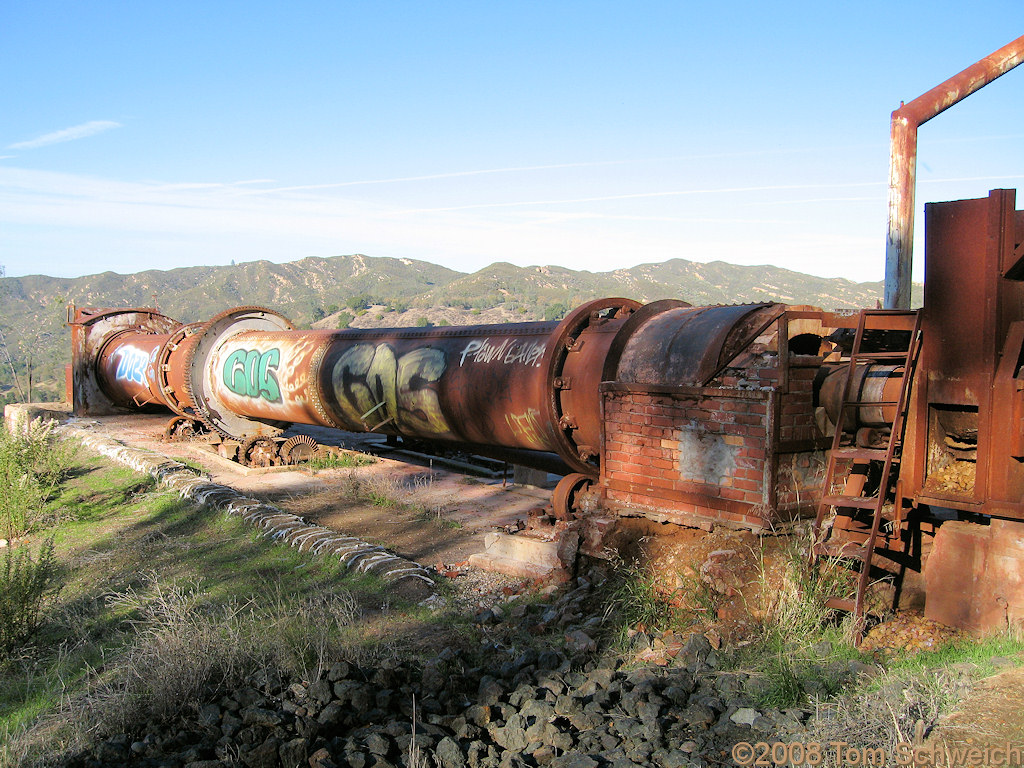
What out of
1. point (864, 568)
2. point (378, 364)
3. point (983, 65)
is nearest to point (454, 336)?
point (378, 364)

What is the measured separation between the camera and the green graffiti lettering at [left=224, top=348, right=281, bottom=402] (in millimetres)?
10227

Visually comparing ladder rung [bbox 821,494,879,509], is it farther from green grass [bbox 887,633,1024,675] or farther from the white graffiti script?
the white graffiti script

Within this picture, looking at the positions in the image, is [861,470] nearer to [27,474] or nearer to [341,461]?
[341,461]

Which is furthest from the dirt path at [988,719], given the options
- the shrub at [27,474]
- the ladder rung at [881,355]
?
the shrub at [27,474]

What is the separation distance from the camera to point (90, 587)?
621 centimetres

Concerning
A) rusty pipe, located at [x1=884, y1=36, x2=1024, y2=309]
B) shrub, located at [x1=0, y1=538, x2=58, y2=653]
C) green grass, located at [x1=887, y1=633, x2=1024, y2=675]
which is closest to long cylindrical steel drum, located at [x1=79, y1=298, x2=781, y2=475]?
green grass, located at [x1=887, y1=633, x2=1024, y2=675]

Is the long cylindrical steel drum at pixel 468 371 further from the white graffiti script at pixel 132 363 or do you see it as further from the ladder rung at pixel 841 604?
the white graffiti script at pixel 132 363

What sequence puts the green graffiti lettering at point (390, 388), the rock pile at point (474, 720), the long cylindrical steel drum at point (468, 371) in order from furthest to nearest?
the green graffiti lettering at point (390, 388) → the long cylindrical steel drum at point (468, 371) → the rock pile at point (474, 720)

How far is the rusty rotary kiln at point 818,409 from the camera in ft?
13.8

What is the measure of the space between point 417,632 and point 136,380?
11.8m

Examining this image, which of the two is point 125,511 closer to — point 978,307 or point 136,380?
point 136,380

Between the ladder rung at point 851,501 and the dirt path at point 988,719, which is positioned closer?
the dirt path at point 988,719

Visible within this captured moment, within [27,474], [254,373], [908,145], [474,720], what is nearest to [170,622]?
[474,720]

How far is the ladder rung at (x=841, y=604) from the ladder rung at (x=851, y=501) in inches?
20.7
